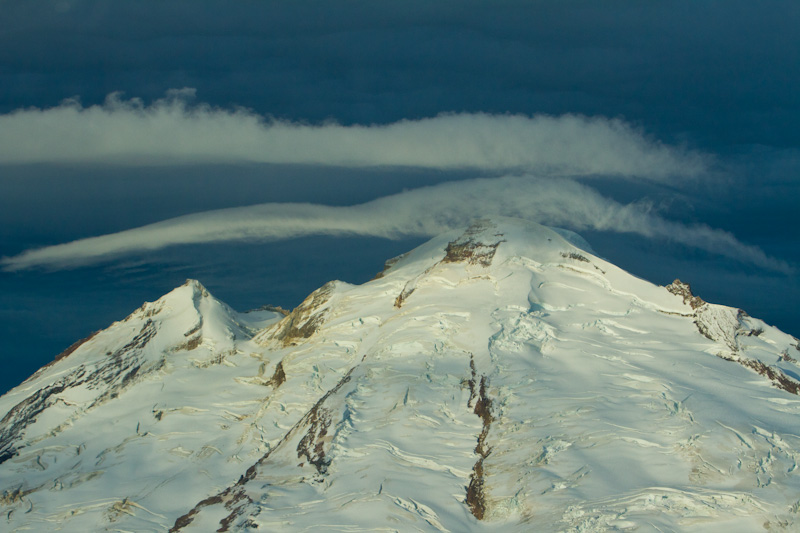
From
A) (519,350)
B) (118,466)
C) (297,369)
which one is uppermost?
(519,350)

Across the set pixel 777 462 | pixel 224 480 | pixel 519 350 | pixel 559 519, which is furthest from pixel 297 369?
pixel 777 462

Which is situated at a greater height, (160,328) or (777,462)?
(777,462)

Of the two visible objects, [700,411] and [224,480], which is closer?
[700,411]

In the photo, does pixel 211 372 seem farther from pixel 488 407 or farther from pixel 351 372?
pixel 488 407

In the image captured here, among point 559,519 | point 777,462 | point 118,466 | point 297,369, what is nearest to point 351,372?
point 297,369

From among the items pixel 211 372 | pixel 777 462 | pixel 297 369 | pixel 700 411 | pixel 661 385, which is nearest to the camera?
pixel 777 462

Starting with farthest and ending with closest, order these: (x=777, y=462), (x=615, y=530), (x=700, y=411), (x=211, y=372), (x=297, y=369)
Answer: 1. (x=211, y=372)
2. (x=297, y=369)
3. (x=700, y=411)
4. (x=777, y=462)
5. (x=615, y=530)
